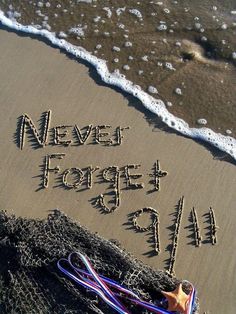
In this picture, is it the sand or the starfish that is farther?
the sand

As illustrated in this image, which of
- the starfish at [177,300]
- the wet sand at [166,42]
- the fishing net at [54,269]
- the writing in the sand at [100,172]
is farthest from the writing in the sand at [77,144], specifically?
the starfish at [177,300]

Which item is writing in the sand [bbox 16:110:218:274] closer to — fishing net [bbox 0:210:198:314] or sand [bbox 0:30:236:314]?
sand [bbox 0:30:236:314]

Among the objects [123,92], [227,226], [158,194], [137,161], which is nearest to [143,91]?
[123,92]

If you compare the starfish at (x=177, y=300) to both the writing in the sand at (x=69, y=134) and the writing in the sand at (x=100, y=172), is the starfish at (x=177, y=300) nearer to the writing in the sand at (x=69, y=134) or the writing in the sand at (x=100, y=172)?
the writing in the sand at (x=100, y=172)

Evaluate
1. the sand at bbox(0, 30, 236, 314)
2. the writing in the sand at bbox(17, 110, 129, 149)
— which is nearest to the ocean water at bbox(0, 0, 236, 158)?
the sand at bbox(0, 30, 236, 314)

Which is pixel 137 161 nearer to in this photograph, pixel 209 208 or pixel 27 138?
pixel 209 208

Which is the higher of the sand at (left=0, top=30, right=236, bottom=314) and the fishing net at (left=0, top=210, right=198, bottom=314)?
the sand at (left=0, top=30, right=236, bottom=314)
